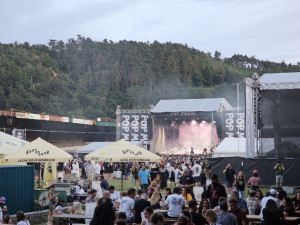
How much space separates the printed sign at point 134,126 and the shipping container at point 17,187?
37.1 meters

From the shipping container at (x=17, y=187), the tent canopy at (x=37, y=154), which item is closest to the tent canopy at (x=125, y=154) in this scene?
the tent canopy at (x=37, y=154)

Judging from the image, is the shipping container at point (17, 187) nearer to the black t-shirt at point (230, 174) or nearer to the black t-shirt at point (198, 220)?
the black t-shirt at point (230, 174)

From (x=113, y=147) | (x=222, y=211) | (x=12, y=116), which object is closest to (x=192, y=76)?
(x=12, y=116)

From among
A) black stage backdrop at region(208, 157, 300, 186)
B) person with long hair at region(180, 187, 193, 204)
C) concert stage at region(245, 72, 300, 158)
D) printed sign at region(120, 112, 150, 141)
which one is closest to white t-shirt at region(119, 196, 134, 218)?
person with long hair at region(180, 187, 193, 204)

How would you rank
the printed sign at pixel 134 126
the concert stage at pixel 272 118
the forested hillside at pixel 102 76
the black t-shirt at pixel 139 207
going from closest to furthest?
1. the black t-shirt at pixel 139 207
2. the concert stage at pixel 272 118
3. the printed sign at pixel 134 126
4. the forested hillside at pixel 102 76

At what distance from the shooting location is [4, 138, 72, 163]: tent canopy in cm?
1747

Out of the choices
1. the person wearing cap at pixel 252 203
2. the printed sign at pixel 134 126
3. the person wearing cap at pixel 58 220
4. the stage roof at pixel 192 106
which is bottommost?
the person wearing cap at pixel 58 220

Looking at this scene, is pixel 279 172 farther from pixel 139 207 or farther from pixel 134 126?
pixel 134 126

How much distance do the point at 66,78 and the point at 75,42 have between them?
48.4 m

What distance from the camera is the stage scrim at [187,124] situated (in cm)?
5522

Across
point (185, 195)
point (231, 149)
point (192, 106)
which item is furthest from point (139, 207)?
point (192, 106)

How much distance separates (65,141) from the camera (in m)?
62.9

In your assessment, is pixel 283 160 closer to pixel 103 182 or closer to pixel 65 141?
pixel 103 182

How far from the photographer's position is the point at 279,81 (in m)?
23.9
